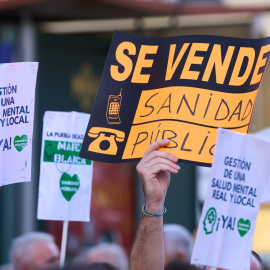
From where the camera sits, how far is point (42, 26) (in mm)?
10188

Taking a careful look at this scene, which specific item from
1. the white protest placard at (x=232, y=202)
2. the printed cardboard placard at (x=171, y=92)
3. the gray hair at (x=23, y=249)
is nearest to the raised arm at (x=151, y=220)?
the printed cardboard placard at (x=171, y=92)

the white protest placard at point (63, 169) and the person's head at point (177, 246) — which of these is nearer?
the white protest placard at point (63, 169)

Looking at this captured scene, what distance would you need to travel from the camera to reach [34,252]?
6.48 meters

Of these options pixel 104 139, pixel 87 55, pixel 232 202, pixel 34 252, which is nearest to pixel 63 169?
pixel 104 139

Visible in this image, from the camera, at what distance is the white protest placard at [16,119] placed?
14.5ft

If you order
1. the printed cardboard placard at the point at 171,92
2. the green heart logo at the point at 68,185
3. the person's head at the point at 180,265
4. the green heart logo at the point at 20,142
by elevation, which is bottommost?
the person's head at the point at 180,265

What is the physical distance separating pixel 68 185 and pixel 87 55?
606cm

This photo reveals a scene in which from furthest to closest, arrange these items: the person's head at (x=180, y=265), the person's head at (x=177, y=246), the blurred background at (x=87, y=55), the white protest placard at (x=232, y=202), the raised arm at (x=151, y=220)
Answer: the blurred background at (x=87, y=55) → the person's head at (x=177, y=246) → the person's head at (x=180, y=265) → the raised arm at (x=151, y=220) → the white protest placard at (x=232, y=202)

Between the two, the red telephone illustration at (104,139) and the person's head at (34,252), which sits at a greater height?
the red telephone illustration at (104,139)

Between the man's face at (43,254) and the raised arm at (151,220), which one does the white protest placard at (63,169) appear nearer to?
the raised arm at (151,220)

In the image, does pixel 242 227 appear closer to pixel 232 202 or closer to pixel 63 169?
pixel 232 202

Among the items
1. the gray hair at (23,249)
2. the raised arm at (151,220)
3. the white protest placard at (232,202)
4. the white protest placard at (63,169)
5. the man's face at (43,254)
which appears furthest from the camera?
the gray hair at (23,249)

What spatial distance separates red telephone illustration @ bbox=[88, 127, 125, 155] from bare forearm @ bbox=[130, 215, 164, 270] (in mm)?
380

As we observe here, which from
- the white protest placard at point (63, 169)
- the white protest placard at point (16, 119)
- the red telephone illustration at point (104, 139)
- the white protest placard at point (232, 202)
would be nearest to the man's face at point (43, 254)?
the white protest placard at point (63, 169)
